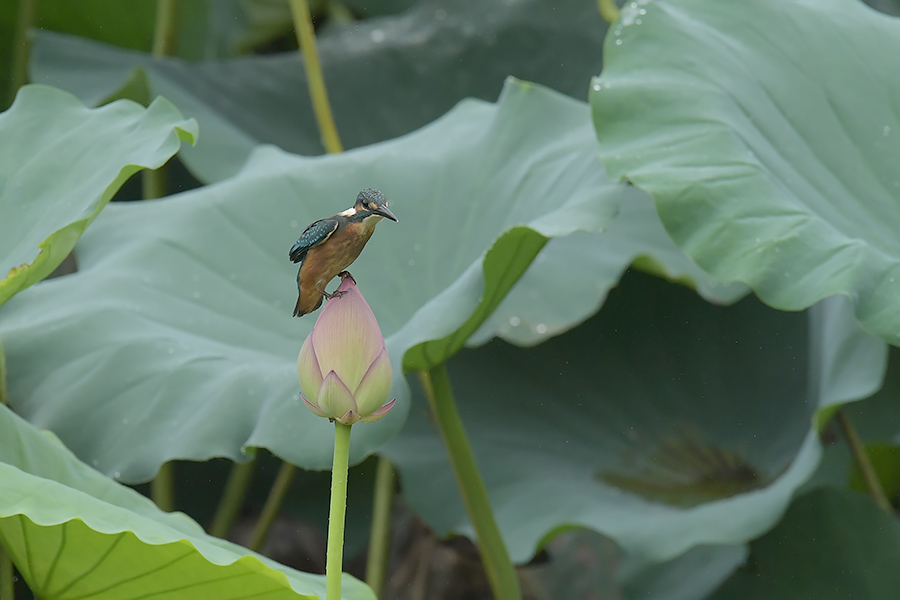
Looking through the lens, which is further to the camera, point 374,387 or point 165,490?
point 165,490

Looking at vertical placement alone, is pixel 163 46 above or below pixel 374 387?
below

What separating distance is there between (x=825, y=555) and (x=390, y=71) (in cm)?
Answer: 132

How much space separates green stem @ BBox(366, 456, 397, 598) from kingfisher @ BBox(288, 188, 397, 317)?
3.26ft

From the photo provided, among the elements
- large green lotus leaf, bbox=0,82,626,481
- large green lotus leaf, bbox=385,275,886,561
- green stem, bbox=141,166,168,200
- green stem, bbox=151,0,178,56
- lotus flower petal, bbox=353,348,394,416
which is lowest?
large green lotus leaf, bbox=385,275,886,561

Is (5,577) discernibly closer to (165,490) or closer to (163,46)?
(165,490)

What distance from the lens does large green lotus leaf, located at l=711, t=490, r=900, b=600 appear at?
1345mm

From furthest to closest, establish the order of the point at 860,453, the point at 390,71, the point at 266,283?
the point at 390,71
the point at 860,453
the point at 266,283

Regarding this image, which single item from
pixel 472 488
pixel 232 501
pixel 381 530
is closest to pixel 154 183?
pixel 232 501

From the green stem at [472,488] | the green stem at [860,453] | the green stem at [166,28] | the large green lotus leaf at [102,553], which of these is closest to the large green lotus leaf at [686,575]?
the green stem at [860,453]

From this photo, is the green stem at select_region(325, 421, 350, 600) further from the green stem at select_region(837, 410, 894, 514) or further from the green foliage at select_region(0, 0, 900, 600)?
the green stem at select_region(837, 410, 894, 514)

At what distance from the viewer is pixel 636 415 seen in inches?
63.9

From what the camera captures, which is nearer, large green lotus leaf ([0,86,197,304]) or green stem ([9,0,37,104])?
large green lotus leaf ([0,86,197,304])

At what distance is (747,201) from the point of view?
3.35 ft

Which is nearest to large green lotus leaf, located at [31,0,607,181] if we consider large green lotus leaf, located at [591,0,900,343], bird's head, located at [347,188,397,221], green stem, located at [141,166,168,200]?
green stem, located at [141,166,168,200]
